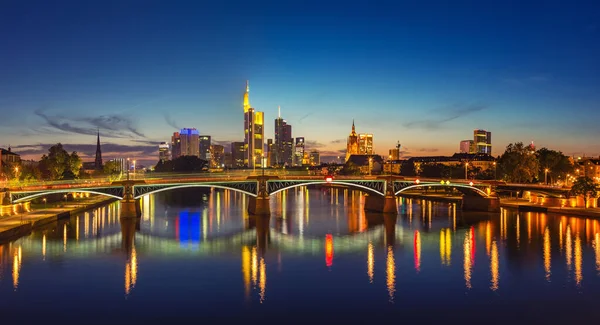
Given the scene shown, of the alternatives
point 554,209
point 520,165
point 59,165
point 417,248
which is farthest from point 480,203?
point 59,165

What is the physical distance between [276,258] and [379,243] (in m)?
14.9

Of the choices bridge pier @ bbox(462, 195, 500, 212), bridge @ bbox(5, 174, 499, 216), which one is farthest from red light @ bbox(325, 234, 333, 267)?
bridge pier @ bbox(462, 195, 500, 212)

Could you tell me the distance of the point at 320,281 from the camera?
4097cm

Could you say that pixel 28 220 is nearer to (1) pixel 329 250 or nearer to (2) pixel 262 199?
(2) pixel 262 199

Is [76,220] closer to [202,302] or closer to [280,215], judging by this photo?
[280,215]

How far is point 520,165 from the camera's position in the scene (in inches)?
4611

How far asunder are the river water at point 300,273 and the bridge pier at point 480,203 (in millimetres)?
17925

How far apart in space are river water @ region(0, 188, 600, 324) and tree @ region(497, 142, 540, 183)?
43287 mm

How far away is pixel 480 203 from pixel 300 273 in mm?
63202

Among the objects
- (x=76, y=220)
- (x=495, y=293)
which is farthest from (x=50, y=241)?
(x=495, y=293)

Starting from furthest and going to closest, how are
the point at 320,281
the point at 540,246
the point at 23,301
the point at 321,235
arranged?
the point at 321,235 → the point at 540,246 → the point at 320,281 → the point at 23,301

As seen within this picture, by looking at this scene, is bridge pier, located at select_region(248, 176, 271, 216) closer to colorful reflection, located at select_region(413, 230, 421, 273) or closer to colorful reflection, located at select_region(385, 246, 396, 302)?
colorful reflection, located at select_region(413, 230, 421, 273)

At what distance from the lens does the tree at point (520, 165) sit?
385 ft

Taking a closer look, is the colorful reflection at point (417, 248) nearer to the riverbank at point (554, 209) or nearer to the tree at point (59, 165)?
the riverbank at point (554, 209)
